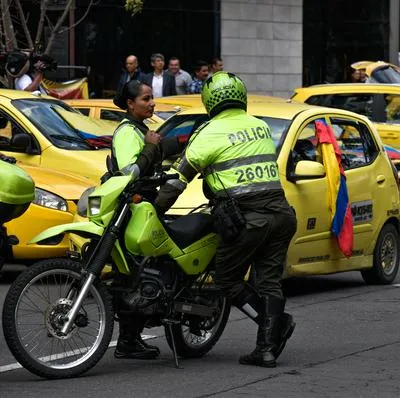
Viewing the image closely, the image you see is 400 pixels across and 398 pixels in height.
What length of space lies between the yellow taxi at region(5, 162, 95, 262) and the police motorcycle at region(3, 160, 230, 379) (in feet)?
12.6

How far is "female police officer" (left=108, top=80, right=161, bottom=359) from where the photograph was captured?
882 cm

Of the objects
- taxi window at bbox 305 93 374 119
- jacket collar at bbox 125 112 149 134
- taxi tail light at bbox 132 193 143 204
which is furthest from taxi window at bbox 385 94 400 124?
taxi tail light at bbox 132 193 143 204

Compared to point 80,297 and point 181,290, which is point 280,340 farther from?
point 80,297

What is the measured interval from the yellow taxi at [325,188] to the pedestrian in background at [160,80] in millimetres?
10249

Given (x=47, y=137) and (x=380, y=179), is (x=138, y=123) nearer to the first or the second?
(x=380, y=179)

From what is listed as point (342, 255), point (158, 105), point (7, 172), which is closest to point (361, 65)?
point (158, 105)

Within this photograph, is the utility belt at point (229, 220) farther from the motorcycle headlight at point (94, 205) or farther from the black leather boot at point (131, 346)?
the black leather boot at point (131, 346)

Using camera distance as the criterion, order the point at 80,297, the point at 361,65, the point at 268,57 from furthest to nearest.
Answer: the point at 268,57
the point at 361,65
the point at 80,297

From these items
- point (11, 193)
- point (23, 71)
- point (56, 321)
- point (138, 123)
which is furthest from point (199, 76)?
point (56, 321)

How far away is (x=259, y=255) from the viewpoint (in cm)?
879

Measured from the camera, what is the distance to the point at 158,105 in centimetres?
1759

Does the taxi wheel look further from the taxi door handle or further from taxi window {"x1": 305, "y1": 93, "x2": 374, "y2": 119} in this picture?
taxi window {"x1": 305, "y1": 93, "x2": 374, "y2": 119}

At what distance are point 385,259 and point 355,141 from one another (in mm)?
1133

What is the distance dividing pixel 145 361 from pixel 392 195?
4.92 m
